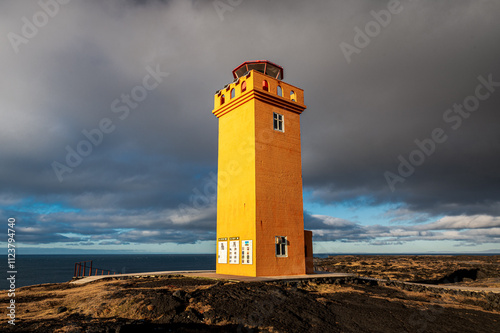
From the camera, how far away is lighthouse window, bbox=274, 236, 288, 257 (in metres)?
19.5

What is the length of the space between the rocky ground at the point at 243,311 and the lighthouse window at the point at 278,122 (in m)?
10.0

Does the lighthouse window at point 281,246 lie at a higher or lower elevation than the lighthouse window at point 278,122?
lower

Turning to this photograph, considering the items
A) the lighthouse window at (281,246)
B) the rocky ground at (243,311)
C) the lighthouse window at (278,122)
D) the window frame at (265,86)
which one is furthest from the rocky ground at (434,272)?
the window frame at (265,86)

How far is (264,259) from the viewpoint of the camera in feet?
61.4

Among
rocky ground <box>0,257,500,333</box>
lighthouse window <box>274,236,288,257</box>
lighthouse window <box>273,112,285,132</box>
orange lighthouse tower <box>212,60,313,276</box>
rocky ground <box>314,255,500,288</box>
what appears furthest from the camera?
rocky ground <box>314,255,500,288</box>

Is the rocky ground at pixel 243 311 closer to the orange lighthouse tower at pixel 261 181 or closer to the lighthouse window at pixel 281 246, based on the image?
the lighthouse window at pixel 281 246

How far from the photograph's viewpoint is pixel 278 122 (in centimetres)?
2166

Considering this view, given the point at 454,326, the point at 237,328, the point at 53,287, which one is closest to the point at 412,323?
the point at 454,326

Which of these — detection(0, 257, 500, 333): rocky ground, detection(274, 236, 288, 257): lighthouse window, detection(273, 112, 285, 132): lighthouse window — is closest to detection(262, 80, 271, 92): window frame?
detection(273, 112, 285, 132): lighthouse window

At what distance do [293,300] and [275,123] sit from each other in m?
11.9

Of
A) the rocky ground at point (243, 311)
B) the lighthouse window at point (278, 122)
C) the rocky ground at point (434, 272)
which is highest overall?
the lighthouse window at point (278, 122)

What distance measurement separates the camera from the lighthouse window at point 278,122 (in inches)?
844

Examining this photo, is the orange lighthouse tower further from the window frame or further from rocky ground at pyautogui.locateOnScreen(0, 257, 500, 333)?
rocky ground at pyautogui.locateOnScreen(0, 257, 500, 333)

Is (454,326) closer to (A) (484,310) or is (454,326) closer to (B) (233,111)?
(A) (484,310)
